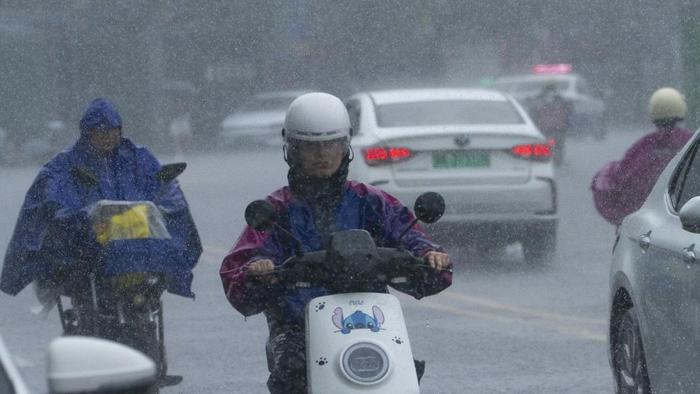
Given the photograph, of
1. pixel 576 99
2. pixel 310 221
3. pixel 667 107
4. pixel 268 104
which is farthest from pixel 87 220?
pixel 576 99

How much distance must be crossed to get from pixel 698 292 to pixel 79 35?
4314cm

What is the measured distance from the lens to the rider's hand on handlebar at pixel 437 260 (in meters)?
4.95

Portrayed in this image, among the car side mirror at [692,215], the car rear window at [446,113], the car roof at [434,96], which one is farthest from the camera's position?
the car roof at [434,96]

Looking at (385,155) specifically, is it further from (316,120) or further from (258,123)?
(258,123)

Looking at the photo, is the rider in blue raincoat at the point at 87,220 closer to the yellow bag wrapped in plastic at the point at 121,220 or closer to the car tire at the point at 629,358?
the yellow bag wrapped in plastic at the point at 121,220

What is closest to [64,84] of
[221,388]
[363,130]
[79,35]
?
[79,35]

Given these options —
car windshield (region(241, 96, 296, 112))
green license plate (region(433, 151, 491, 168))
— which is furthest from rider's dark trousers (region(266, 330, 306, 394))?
car windshield (region(241, 96, 296, 112))

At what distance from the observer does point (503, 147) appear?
46.0 ft

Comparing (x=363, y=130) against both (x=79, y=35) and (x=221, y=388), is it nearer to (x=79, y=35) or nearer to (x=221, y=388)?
(x=221, y=388)

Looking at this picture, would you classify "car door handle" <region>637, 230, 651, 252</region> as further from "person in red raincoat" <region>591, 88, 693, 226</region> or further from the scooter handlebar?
"person in red raincoat" <region>591, 88, 693, 226</region>

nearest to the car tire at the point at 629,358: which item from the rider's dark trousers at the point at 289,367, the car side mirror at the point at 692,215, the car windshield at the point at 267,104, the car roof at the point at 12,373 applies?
the car side mirror at the point at 692,215

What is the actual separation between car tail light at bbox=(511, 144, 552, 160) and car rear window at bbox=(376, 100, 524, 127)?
476 mm

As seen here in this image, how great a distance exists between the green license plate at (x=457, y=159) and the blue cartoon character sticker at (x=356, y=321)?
30.5ft

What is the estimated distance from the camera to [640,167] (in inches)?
411
